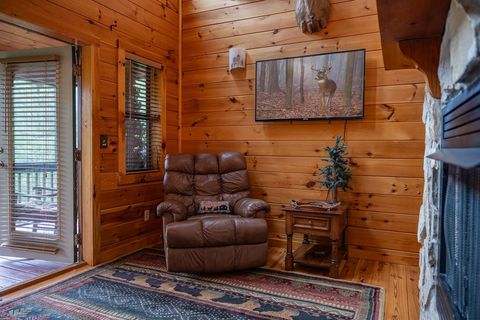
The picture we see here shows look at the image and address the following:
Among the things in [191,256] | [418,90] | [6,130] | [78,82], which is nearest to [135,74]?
[78,82]

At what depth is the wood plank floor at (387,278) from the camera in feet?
7.09

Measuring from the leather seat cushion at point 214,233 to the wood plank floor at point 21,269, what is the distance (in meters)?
1.18

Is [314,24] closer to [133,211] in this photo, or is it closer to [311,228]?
[311,228]

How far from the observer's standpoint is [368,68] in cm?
308

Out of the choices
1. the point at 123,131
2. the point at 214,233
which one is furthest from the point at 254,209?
the point at 123,131

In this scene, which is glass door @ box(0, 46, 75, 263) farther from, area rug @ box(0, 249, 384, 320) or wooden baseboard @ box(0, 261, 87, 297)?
area rug @ box(0, 249, 384, 320)

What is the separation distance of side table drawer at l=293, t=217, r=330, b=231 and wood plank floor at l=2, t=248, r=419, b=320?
1.34 feet

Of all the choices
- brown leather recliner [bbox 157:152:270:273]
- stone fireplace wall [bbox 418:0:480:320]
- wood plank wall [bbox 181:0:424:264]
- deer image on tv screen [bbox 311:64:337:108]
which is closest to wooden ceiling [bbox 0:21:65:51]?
wood plank wall [bbox 181:0:424:264]

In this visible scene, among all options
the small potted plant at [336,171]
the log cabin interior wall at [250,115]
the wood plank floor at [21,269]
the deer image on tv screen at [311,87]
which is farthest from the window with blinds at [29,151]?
the small potted plant at [336,171]

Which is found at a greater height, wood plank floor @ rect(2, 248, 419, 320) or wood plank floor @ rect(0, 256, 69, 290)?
wood plank floor @ rect(2, 248, 419, 320)

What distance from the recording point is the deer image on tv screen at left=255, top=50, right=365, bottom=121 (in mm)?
3070

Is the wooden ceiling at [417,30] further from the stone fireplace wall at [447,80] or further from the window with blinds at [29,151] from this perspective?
the window with blinds at [29,151]

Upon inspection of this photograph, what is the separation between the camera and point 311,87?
10.6ft

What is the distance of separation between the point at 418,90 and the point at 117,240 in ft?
10.5
